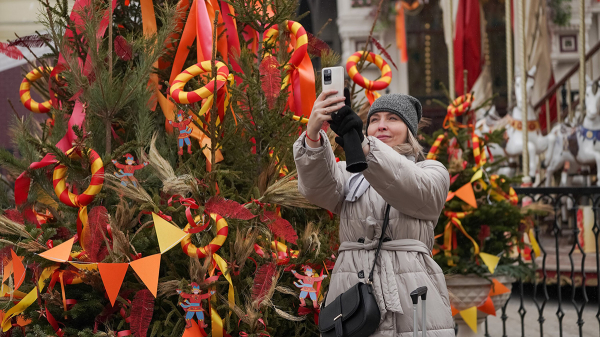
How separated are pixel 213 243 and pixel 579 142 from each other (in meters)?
7.77

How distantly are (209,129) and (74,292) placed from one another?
2.49 feet

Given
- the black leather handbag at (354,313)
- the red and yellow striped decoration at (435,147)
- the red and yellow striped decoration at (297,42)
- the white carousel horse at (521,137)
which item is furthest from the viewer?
the white carousel horse at (521,137)

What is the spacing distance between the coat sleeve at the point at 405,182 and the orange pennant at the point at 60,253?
105cm

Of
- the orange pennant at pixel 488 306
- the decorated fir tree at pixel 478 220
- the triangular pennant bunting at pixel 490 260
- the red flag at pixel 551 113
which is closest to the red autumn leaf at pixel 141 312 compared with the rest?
the decorated fir tree at pixel 478 220

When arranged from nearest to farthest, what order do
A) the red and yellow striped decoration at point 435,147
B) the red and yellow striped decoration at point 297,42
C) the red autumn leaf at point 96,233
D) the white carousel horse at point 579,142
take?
1. the red autumn leaf at point 96,233
2. the red and yellow striped decoration at point 297,42
3. the red and yellow striped decoration at point 435,147
4. the white carousel horse at point 579,142

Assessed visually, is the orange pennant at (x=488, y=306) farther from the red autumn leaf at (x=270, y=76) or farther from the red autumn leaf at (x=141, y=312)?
the red autumn leaf at (x=141, y=312)

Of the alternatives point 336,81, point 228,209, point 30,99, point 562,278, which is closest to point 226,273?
point 228,209

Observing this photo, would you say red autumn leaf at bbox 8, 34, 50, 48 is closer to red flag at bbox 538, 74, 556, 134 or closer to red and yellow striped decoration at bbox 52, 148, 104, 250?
red and yellow striped decoration at bbox 52, 148, 104, 250

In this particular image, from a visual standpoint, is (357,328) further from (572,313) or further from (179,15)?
(572,313)

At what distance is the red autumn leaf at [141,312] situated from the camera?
6.30 feet

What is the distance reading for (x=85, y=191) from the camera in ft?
6.68

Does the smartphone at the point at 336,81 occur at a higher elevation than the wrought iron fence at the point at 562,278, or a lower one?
higher

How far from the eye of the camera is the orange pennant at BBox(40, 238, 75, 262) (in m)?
1.91

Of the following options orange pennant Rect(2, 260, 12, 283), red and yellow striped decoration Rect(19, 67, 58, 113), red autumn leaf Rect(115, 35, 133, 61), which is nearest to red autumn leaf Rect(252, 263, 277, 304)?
orange pennant Rect(2, 260, 12, 283)
